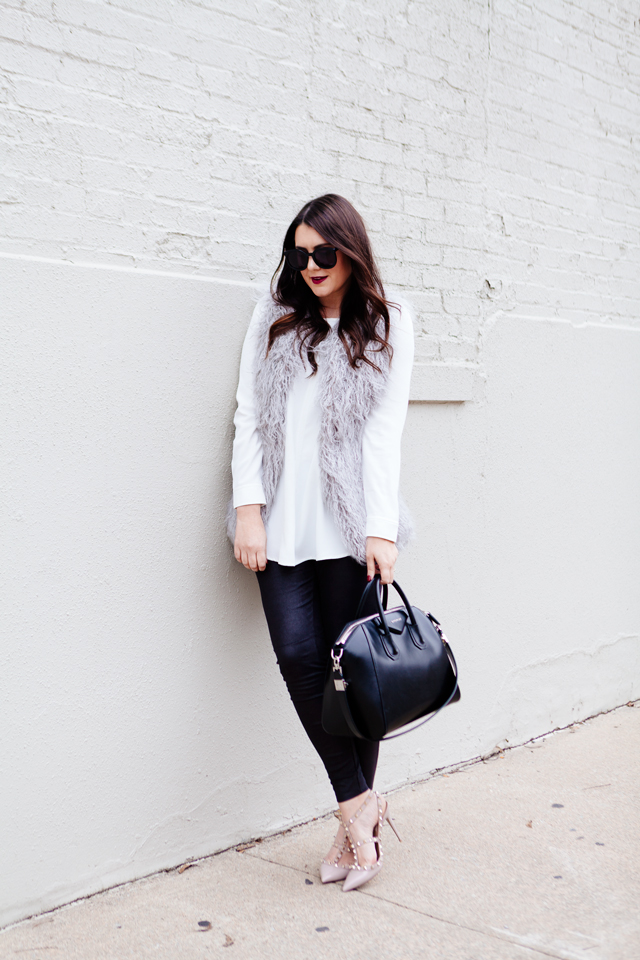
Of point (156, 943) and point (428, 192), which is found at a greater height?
point (428, 192)

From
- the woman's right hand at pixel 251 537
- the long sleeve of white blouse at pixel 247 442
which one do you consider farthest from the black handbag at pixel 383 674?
the long sleeve of white blouse at pixel 247 442

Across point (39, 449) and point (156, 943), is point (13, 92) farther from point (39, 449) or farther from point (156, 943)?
point (156, 943)

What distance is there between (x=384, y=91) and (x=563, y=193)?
1.25 meters

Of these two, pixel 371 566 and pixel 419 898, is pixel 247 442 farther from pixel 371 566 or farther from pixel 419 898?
pixel 419 898

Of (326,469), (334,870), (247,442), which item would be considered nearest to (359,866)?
(334,870)

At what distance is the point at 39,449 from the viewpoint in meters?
2.47

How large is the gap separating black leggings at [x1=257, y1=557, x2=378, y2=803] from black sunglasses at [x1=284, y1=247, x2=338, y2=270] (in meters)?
0.87

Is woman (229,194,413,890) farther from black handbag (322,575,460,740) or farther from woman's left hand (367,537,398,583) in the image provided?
black handbag (322,575,460,740)

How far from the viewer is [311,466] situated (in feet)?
9.04

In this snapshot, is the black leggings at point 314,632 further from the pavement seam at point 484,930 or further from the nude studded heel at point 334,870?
the pavement seam at point 484,930

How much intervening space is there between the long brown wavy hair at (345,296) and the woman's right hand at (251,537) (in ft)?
1.56

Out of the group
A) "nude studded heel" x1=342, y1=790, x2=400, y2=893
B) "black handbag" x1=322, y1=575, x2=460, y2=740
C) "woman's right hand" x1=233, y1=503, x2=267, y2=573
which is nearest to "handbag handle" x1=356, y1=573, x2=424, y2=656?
"black handbag" x1=322, y1=575, x2=460, y2=740

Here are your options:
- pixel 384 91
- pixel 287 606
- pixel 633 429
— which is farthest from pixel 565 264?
pixel 287 606

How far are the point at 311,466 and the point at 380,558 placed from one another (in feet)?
1.16
